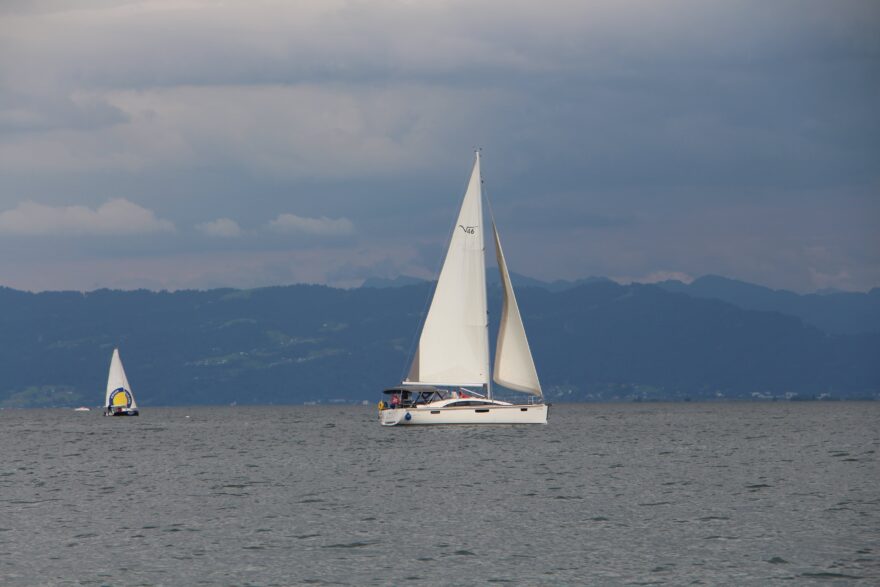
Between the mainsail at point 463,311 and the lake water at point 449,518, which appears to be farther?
the mainsail at point 463,311

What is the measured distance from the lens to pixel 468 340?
338 ft

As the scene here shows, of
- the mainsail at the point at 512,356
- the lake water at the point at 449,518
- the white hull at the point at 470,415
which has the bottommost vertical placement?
the lake water at the point at 449,518

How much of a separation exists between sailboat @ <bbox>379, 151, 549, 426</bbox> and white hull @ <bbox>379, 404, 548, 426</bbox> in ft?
0.27

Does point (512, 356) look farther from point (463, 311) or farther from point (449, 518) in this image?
point (449, 518)

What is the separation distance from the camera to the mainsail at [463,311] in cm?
10294

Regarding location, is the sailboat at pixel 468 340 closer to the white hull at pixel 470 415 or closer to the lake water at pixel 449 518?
the white hull at pixel 470 415

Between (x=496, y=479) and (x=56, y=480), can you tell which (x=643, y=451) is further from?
(x=56, y=480)

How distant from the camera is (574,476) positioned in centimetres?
7075

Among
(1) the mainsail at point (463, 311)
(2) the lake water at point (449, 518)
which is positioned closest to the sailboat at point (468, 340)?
(1) the mainsail at point (463, 311)

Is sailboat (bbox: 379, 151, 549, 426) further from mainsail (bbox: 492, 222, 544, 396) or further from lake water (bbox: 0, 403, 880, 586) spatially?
lake water (bbox: 0, 403, 880, 586)

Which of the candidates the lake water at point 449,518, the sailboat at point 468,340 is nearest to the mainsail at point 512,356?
the sailboat at point 468,340

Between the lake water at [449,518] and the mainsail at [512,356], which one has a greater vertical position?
the mainsail at [512,356]

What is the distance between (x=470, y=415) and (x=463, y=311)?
872cm

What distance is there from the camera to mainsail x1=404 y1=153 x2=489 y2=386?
102938mm
